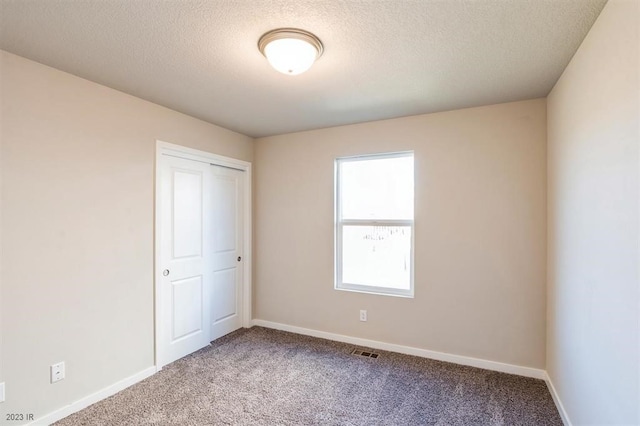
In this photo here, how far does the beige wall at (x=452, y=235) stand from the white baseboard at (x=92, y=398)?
5.52 feet

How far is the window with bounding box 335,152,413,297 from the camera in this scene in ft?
11.1

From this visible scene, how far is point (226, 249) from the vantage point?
12.7ft

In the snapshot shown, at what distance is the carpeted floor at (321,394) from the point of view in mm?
2250

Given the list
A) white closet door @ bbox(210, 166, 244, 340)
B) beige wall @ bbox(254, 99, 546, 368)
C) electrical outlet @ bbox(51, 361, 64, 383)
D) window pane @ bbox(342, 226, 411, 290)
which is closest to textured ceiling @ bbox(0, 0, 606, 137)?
beige wall @ bbox(254, 99, 546, 368)

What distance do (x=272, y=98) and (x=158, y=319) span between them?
7.53ft

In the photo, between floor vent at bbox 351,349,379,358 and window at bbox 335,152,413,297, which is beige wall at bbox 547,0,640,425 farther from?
floor vent at bbox 351,349,379,358

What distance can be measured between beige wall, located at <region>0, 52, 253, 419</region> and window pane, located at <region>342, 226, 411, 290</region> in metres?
2.06

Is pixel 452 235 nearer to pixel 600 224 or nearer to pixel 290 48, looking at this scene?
pixel 600 224

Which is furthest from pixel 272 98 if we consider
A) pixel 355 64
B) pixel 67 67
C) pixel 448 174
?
pixel 448 174

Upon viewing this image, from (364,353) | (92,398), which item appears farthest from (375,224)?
(92,398)

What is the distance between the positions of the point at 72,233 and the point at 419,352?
3248mm

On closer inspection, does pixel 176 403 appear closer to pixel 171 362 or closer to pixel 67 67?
pixel 171 362

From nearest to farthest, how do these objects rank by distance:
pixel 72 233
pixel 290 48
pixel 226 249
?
pixel 290 48
pixel 72 233
pixel 226 249

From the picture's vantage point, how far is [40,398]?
7.02 ft
